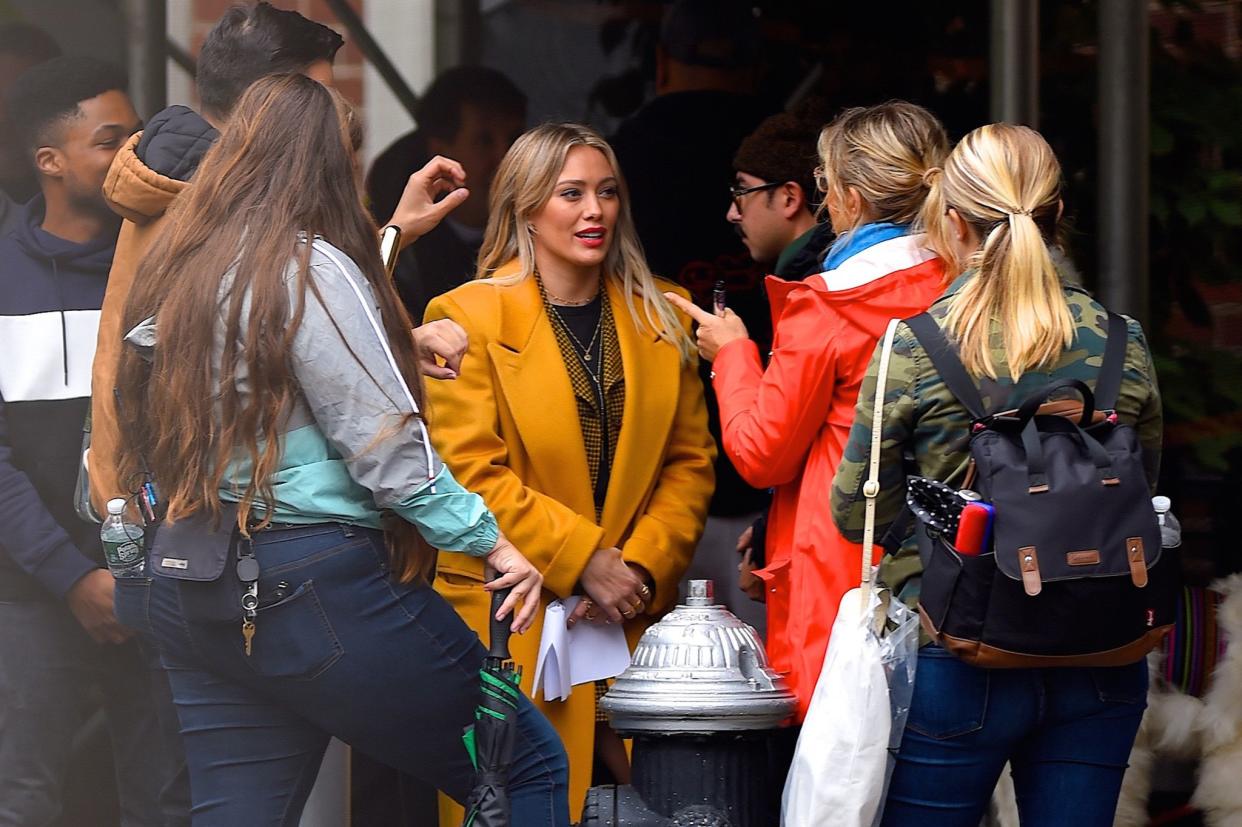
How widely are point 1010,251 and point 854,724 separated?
84 centimetres

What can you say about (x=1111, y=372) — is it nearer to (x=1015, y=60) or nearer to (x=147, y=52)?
(x=1015, y=60)

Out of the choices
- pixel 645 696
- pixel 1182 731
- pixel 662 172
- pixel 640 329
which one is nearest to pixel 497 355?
pixel 640 329

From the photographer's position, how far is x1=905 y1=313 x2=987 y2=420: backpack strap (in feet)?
9.91

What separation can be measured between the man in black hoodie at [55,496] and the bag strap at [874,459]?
1.86 meters

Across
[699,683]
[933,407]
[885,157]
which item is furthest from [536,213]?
[933,407]

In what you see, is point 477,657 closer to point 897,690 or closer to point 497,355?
point 897,690

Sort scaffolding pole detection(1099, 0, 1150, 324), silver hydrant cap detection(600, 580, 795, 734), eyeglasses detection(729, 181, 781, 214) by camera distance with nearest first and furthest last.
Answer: silver hydrant cap detection(600, 580, 795, 734) < eyeglasses detection(729, 181, 781, 214) < scaffolding pole detection(1099, 0, 1150, 324)

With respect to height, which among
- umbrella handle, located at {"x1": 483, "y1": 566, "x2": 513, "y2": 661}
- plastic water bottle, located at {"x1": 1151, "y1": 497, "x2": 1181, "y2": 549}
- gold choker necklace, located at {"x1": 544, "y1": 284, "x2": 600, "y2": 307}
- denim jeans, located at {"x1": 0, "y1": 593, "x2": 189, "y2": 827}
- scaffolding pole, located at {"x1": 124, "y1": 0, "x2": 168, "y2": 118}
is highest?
scaffolding pole, located at {"x1": 124, "y1": 0, "x2": 168, "y2": 118}

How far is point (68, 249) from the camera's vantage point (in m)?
4.18

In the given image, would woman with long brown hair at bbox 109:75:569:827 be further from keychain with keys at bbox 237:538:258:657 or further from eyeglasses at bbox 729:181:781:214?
eyeglasses at bbox 729:181:781:214

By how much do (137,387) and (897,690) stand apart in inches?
55.7

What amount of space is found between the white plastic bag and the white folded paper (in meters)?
0.97

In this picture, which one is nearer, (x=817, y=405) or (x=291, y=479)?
(x=291, y=479)

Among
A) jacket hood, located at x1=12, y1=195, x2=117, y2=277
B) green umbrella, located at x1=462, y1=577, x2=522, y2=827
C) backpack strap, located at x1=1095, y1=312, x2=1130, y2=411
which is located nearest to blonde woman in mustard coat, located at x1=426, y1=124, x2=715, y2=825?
jacket hood, located at x1=12, y1=195, x2=117, y2=277
